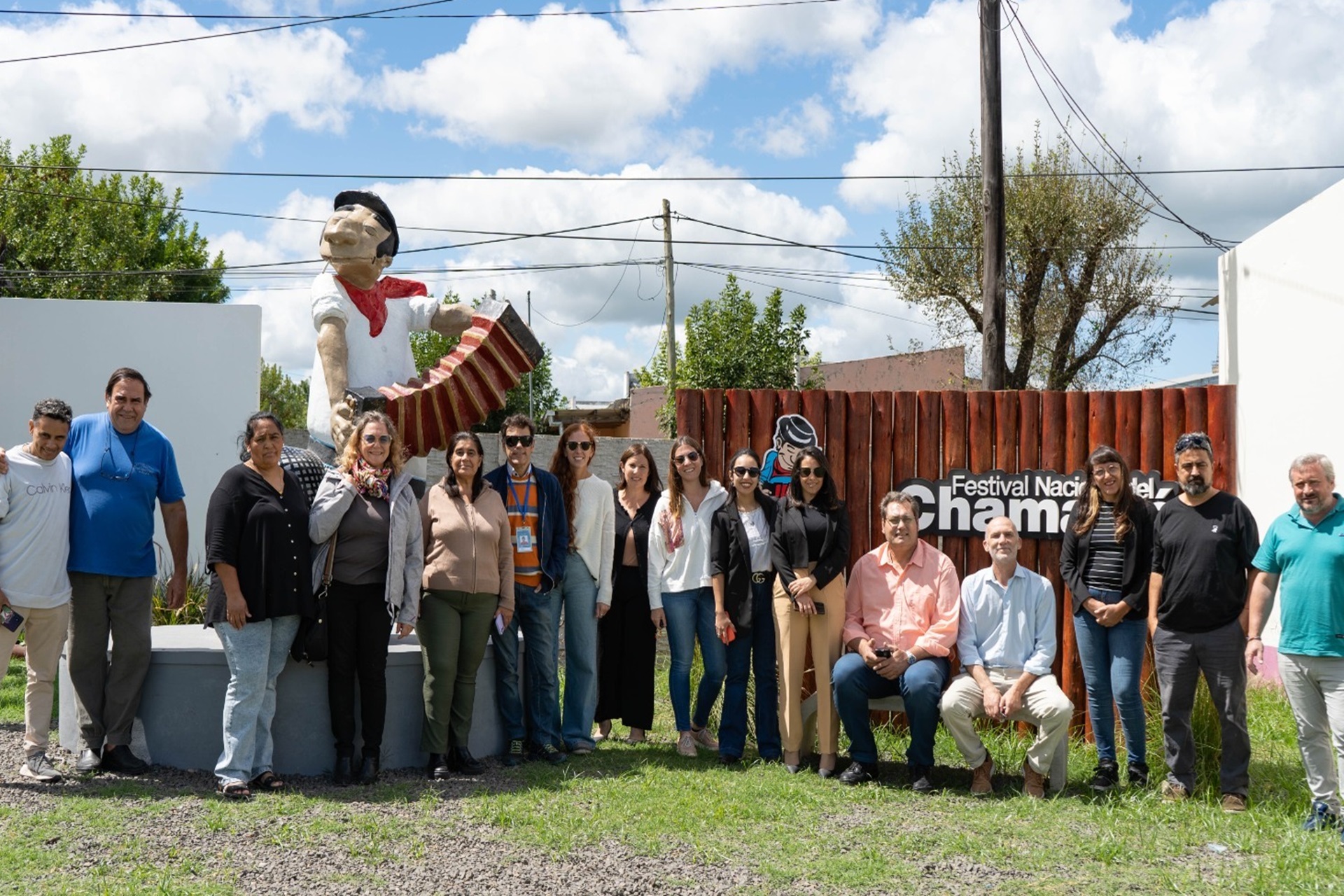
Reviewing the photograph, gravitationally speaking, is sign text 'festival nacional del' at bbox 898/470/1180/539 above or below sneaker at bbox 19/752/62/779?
above

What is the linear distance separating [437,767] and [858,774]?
1.99m

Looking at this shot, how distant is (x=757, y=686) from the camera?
606 cm

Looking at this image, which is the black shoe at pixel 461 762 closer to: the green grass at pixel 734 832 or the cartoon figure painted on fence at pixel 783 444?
the green grass at pixel 734 832

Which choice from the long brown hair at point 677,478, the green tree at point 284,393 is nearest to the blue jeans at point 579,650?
the long brown hair at point 677,478

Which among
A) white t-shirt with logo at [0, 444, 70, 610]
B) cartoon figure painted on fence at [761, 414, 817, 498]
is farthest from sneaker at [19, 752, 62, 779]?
cartoon figure painted on fence at [761, 414, 817, 498]

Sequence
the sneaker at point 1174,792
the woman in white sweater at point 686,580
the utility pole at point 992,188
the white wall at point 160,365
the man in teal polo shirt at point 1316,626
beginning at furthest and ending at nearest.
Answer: the white wall at point 160,365 < the utility pole at point 992,188 < the woman in white sweater at point 686,580 < the sneaker at point 1174,792 < the man in teal polo shirt at point 1316,626

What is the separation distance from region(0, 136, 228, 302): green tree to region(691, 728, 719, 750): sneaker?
66.5ft

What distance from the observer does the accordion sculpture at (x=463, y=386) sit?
609 centimetres

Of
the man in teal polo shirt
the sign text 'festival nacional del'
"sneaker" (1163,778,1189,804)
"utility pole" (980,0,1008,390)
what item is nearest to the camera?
the man in teal polo shirt

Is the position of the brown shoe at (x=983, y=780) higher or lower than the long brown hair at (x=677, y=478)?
lower

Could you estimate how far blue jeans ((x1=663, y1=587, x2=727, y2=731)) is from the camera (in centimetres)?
603

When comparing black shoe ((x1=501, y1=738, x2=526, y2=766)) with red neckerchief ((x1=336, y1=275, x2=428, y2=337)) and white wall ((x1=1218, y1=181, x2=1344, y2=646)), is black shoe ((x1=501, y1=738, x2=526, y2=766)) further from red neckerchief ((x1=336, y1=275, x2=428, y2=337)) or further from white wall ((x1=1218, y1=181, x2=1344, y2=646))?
white wall ((x1=1218, y1=181, x2=1344, y2=646))

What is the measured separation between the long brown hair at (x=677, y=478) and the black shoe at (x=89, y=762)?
295cm

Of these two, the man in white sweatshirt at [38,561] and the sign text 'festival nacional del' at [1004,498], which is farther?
the sign text 'festival nacional del' at [1004,498]
